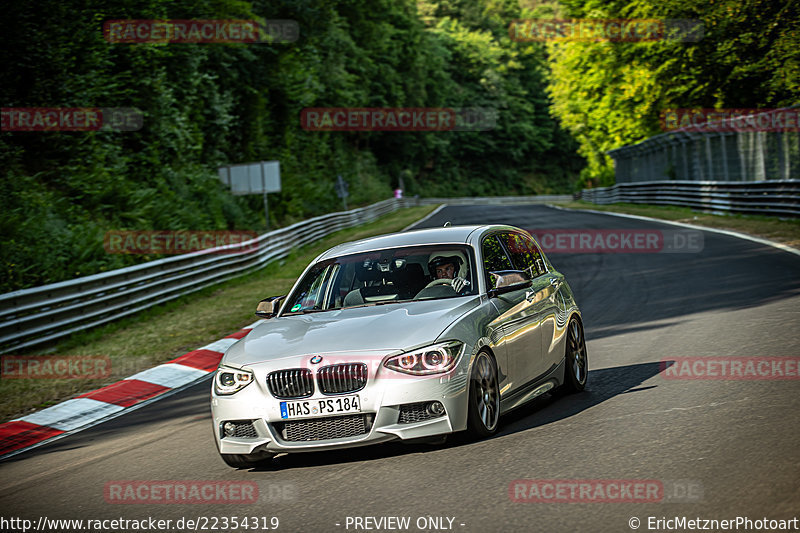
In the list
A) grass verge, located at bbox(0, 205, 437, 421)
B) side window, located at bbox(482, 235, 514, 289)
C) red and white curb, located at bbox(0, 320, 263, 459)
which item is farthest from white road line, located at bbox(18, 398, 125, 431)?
side window, located at bbox(482, 235, 514, 289)

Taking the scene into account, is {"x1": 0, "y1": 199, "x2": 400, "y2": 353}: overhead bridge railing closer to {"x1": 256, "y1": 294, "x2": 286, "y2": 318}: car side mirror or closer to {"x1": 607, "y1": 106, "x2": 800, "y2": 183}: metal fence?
{"x1": 256, "y1": 294, "x2": 286, "y2": 318}: car side mirror

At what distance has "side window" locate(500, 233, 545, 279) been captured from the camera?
8203 millimetres

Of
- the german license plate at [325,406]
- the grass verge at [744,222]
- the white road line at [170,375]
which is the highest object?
the german license plate at [325,406]

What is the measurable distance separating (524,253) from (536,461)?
9.55 ft

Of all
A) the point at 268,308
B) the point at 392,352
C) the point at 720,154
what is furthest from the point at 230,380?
the point at 720,154

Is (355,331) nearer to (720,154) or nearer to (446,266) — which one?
(446,266)

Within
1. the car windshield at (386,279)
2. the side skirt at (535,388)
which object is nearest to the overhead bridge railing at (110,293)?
the car windshield at (386,279)

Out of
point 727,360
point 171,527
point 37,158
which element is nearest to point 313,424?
point 171,527

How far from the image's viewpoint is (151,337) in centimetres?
1496

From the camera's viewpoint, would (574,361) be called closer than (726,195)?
Yes

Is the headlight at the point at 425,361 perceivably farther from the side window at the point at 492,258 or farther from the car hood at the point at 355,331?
the side window at the point at 492,258

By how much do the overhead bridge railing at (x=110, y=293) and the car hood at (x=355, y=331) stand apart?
25.2ft

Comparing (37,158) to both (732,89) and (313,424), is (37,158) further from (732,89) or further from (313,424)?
(732,89)

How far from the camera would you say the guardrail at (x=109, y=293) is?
13.6 metres
